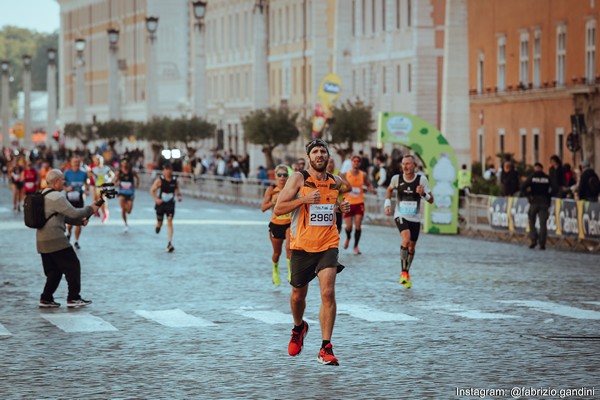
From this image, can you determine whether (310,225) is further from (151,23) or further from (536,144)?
(151,23)

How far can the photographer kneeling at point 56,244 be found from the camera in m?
20.4

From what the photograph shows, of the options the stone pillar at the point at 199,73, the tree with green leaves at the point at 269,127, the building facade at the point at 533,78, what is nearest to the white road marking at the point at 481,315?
the building facade at the point at 533,78

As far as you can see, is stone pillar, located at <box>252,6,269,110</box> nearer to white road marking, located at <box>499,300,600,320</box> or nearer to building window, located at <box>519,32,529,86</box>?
building window, located at <box>519,32,529,86</box>

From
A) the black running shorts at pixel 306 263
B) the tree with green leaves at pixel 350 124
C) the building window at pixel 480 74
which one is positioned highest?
the building window at pixel 480 74

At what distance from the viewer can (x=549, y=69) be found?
5778 cm

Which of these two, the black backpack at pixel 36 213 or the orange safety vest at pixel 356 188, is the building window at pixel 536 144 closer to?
the orange safety vest at pixel 356 188

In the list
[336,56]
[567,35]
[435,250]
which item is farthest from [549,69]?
[435,250]

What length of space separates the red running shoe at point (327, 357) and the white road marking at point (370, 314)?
4.07 meters

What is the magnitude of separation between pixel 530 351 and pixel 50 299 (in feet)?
22.5

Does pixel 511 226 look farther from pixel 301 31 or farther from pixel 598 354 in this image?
pixel 301 31

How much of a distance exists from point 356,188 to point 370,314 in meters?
12.1

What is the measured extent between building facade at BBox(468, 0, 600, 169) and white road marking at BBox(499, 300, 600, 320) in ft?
96.1

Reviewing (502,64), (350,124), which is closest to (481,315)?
(502,64)

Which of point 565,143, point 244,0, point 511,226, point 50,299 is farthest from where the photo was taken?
point 244,0
